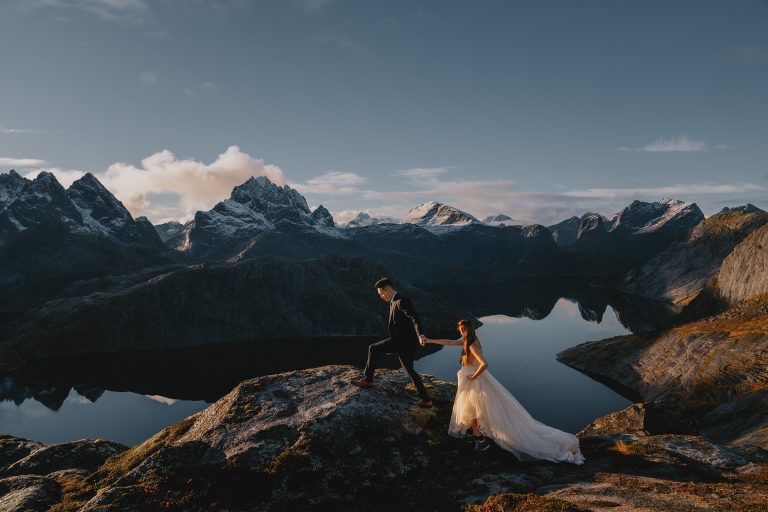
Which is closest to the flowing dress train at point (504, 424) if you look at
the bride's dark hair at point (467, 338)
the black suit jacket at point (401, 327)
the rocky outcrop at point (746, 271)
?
the bride's dark hair at point (467, 338)

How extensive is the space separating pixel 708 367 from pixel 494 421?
65218mm

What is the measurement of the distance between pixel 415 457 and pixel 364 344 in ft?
453

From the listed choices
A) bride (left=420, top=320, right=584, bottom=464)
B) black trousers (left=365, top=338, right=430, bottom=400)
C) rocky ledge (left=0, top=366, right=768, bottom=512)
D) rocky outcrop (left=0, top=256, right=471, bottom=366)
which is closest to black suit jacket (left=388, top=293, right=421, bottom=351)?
black trousers (left=365, top=338, right=430, bottom=400)

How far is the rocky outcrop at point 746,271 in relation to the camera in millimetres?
89000

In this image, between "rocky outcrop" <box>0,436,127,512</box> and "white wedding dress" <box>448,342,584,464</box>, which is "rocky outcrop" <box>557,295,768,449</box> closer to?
"white wedding dress" <box>448,342,584,464</box>

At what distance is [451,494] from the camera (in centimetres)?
1134

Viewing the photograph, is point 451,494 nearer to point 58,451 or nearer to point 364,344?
point 58,451

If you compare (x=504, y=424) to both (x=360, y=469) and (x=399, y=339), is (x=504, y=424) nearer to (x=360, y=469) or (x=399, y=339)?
(x=399, y=339)

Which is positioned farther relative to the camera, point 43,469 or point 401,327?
point 43,469

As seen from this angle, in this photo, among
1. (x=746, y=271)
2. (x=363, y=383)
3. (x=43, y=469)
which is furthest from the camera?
(x=746, y=271)

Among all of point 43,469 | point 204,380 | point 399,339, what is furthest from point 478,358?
point 204,380

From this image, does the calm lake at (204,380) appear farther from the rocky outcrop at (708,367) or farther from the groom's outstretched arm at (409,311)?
the groom's outstretched arm at (409,311)

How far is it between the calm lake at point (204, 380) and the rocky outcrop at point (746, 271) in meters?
38.2

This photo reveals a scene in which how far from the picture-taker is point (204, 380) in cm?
11306
